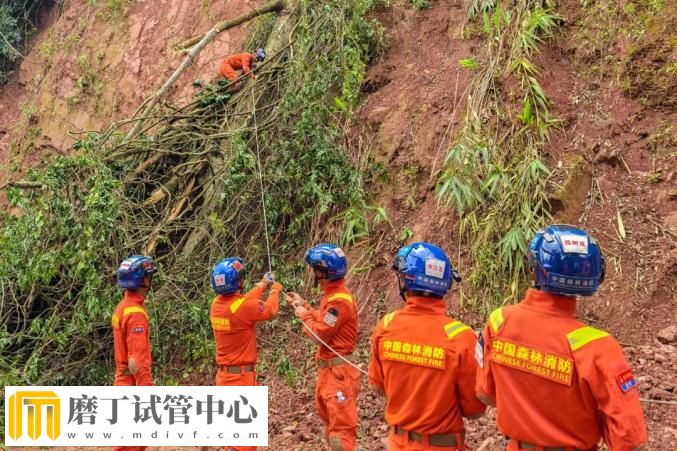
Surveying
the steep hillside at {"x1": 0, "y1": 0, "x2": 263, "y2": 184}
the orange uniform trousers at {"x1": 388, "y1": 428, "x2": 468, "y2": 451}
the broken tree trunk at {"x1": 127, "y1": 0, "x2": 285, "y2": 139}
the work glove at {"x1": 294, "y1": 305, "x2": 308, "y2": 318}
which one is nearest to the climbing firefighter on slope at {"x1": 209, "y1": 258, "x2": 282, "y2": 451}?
the work glove at {"x1": 294, "y1": 305, "x2": 308, "y2": 318}

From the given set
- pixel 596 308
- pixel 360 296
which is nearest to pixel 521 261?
pixel 596 308

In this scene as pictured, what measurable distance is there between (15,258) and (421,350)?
5533mm

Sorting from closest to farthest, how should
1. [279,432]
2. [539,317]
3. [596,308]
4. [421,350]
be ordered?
[539,317] → [421,350] → [596,308] → [279,432]

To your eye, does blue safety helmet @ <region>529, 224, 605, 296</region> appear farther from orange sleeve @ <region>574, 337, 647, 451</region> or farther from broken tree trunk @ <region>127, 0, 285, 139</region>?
broken tree trunk @ <region>127, 0, 285, 139</region>

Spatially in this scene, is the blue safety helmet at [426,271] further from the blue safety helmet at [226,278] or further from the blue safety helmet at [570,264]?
the blue safety helmet at [226,278]

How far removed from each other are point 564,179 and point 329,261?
256 centimetres

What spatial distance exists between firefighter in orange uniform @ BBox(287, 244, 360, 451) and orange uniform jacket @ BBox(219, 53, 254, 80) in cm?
518

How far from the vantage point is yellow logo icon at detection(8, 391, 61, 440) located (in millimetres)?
4867

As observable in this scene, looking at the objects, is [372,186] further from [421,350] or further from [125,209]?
[421,350]

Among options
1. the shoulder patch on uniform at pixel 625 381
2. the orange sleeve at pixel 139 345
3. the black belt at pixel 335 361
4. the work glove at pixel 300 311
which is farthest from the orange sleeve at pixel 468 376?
the orange sleeve at pixel 139 345

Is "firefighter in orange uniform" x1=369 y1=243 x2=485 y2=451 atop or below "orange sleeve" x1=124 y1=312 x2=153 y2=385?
atop

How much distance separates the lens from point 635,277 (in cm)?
506

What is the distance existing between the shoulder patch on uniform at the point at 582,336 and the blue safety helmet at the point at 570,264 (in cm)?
15

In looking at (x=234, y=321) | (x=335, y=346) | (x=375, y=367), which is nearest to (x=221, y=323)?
(x=234, y=321)
